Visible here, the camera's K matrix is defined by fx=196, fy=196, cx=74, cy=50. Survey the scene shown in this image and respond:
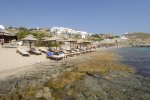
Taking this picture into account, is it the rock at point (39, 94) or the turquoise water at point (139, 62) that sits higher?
the rock at point (39, 94)

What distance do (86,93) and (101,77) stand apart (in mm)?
4591

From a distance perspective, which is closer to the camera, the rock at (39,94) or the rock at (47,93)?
the rock at (47,93)

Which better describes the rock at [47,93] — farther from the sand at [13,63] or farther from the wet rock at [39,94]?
the sand at [13,63]

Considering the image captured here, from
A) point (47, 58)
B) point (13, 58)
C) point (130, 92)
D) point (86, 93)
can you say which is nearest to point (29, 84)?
point (86, 93)

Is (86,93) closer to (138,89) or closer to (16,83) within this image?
→ (138,89)

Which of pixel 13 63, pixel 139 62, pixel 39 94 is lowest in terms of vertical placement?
pixel 139 62

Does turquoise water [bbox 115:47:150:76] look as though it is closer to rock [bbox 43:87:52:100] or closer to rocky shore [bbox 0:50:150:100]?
rocky shore [bbox 0:50:150:100]

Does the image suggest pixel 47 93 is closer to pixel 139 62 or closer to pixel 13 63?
pixel 13 63

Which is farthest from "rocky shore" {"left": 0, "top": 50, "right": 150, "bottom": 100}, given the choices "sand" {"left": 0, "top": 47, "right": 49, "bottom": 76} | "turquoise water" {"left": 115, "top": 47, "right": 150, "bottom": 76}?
"turquoise water" {"left": 115, "top": 47, "right": 150, "bottom": 76}

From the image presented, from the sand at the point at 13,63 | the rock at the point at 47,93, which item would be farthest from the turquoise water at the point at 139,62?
the sand at the point at 13,63

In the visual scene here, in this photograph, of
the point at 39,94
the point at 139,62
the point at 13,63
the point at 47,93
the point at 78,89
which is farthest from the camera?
the point at 139,62

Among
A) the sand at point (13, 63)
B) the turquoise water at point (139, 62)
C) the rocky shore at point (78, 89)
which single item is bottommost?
the turquoise water at point (139, 62)

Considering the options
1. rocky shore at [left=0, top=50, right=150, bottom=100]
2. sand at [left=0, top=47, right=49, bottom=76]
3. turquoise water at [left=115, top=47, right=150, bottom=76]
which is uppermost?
sand at [left=0, top=47, right=49, bottom=76]

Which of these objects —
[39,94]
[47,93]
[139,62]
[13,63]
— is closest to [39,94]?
[39,94]
